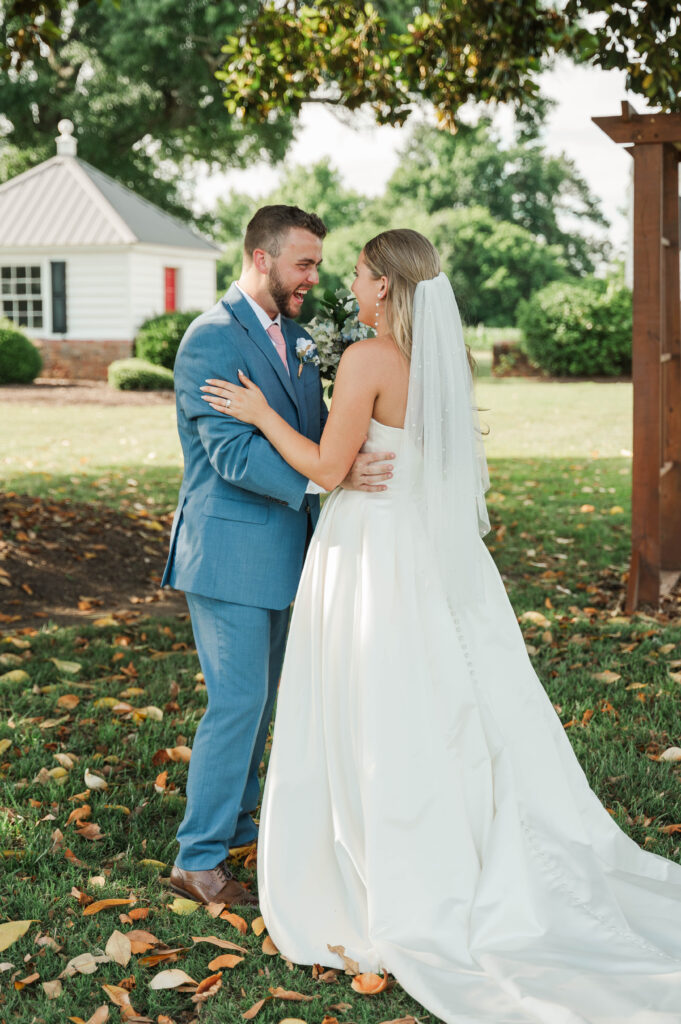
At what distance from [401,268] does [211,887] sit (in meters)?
2.19

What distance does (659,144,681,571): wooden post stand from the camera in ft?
23.9

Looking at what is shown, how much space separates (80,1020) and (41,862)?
40.3 inches

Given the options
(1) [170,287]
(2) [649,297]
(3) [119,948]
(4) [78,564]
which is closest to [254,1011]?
(3) [119,948]

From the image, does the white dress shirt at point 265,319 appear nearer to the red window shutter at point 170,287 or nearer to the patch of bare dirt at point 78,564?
the patch of bare dirt at point 78,564

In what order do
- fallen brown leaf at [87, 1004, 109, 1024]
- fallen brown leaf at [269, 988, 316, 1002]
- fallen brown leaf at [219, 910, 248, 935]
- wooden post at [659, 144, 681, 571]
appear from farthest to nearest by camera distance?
1. wooden post at [659, 144, 681, 571]
2. fallen brown leaf at [219, 910, 248, 935]
3. fallen brown leaf at [269, 988, 316, 1002]
4. fallen brown leaf at [87, 1004, 109, 1024]

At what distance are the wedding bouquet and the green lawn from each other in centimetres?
193

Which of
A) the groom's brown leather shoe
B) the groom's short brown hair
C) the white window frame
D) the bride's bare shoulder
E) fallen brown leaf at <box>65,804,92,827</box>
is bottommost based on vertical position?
the groom's brown leather shoe

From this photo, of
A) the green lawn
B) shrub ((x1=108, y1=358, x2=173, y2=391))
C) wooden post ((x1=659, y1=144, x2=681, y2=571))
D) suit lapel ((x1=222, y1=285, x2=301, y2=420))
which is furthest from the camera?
shrub ((x1=108, y1=358, x2=173, y2=391))

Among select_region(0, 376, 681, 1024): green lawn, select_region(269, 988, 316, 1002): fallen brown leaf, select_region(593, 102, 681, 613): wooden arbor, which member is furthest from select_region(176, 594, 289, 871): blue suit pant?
select_region(593, 102, 681, 613): wooden arbor

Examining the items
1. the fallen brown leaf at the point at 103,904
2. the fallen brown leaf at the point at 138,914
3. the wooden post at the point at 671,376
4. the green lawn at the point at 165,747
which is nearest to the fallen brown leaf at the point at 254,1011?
the green lawn at the point at 165,747

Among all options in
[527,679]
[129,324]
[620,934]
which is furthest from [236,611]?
[129,324]

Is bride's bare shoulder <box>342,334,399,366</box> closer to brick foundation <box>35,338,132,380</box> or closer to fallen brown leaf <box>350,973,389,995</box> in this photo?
fallen brown leaf <box>350,973,389,995</box>

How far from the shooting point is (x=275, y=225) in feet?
11.6

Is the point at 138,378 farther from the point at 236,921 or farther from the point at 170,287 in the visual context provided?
the point at 236,921
